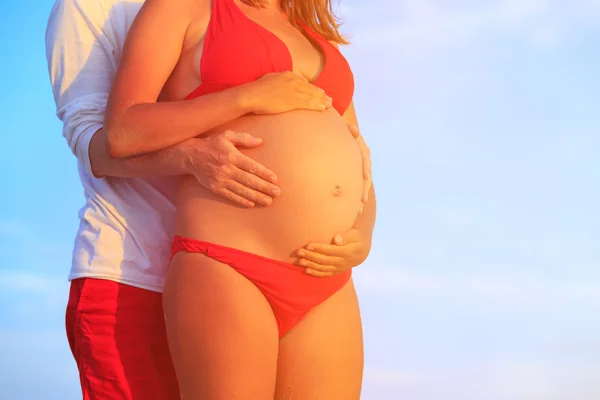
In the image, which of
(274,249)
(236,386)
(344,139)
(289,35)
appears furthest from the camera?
(289,35)

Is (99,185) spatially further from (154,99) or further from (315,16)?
(315,16)

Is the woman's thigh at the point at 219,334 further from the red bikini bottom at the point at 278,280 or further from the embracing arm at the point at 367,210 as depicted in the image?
the embracing arm at the point at 367,210

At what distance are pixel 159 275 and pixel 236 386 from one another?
40 centimetres

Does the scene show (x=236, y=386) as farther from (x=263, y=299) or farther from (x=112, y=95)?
(x=112, y=95)

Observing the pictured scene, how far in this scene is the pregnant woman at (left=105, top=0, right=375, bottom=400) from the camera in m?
1.49

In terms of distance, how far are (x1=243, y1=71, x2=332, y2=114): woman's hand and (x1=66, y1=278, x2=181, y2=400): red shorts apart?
0.51 meters

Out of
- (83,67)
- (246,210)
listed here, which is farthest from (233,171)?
(83,67)

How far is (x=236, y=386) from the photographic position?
4.78 feet

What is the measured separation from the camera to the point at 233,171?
5.00 feet

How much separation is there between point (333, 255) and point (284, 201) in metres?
0.16

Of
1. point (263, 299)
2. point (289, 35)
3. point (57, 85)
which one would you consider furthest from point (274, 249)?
point (57, 85)

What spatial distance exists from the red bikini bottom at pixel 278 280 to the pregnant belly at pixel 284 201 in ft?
0.07

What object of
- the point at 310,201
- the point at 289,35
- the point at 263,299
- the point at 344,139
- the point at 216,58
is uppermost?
the point at 289,35

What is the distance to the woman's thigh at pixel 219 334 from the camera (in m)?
1.46
